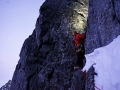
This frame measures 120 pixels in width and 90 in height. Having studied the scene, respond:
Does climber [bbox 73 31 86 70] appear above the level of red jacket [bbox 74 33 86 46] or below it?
below

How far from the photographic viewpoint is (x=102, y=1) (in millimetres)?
10172

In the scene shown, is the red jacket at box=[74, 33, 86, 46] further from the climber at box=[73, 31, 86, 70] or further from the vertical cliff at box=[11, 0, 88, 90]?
the vertical cliff at box=[11, 0, 88, 90]

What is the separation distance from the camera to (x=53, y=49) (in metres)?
15.4

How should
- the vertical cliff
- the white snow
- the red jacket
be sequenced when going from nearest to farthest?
the white snow
the red jacket
the vertical cliff

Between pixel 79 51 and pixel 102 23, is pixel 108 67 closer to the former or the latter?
pixel 102 23

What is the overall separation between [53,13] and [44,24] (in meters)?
1.74

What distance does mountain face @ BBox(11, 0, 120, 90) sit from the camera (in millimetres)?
9367

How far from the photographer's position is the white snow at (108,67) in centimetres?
681

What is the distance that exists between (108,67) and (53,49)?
844 centimetres

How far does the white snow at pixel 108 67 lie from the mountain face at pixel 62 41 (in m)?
0.53

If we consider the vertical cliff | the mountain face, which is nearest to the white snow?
the mountain face

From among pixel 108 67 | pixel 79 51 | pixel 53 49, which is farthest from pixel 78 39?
pixel 108 67

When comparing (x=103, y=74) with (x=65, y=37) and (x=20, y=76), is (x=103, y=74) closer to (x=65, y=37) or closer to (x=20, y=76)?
(x=65, y=37)

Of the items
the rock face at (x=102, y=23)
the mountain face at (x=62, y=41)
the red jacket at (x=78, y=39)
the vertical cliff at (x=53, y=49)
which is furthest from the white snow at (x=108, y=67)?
the vertical cliff at (x=53, y=49)
